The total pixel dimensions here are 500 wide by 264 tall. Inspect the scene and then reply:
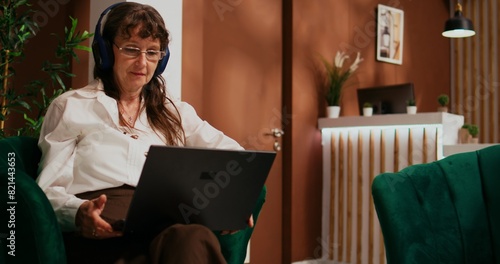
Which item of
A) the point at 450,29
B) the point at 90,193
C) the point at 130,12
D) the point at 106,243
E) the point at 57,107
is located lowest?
the point at 106,243

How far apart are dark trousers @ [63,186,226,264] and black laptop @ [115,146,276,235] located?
6 cm

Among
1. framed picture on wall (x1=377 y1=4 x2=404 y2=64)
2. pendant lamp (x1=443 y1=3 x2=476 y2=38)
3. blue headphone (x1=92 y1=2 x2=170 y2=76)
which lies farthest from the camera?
framed picture on wall (x1=377 y1=4 x2=404 y2=64)

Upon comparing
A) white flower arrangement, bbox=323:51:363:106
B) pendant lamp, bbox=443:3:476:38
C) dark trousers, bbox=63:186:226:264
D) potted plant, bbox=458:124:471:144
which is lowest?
dark trousers, bbox=63:186:226:264

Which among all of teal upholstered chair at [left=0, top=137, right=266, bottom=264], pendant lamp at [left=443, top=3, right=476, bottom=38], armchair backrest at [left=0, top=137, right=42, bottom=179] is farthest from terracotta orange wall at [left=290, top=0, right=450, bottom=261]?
teal upholstered chair at [left=0, top=137, right=266, bottom=264]

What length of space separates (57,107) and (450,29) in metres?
3.70

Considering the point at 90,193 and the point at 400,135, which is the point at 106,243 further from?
the point at 400,135

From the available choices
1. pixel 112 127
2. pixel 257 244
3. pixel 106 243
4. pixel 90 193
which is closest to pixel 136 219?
pixel 106 243

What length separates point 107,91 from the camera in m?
1.90

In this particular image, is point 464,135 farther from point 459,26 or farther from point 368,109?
point 459,26

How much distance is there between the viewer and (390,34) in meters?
5.06

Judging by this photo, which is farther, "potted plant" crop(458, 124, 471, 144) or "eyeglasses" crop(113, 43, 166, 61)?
"potted plant" crop(458, 124, 471, 144)

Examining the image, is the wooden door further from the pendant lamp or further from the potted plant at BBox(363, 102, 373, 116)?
the pendant lamp

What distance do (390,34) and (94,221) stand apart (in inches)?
163

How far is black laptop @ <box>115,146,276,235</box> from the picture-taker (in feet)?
4.56
